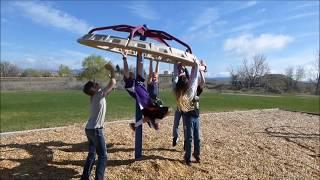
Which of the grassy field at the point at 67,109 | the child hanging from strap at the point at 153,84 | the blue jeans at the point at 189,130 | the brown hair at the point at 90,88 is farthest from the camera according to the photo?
the grassy field at the point at 67,109

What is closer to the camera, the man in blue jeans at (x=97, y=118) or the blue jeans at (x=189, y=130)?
the man in blue jeans at (x=97, y=118)

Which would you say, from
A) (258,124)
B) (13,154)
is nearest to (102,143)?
(13,154)

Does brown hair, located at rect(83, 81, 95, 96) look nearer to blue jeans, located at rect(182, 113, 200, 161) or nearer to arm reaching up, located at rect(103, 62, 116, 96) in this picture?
arm reaching up, located at rect(103, 62, 116, 96)

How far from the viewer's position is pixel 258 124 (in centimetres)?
1261

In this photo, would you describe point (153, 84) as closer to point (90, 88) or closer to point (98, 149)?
point (90, 88)

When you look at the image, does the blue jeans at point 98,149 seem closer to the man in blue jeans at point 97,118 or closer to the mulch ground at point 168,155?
the man in blue jeans at point 97,118

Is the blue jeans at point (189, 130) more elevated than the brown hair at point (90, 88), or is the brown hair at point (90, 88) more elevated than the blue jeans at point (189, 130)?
the brown hair at point (90, 88)

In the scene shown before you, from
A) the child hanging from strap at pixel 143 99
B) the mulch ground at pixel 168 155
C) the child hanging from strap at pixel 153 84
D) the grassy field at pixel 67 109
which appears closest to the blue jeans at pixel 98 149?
the mulch ground at pixel 168 155

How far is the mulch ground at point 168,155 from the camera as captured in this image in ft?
20.6

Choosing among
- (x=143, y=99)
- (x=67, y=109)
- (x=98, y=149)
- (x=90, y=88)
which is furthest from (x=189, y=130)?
(x=67, y=109)

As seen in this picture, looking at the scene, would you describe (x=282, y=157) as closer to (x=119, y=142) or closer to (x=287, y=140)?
(x=287, y=140)

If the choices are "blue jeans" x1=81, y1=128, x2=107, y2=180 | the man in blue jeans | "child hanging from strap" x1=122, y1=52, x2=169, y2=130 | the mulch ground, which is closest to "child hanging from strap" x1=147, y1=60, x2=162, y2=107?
"child hanging from strap" x1=122, y1=52, x2=169, y2=130

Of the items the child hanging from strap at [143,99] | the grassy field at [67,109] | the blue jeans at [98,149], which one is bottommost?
the grassy field at [67,109]

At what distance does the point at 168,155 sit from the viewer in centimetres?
740
